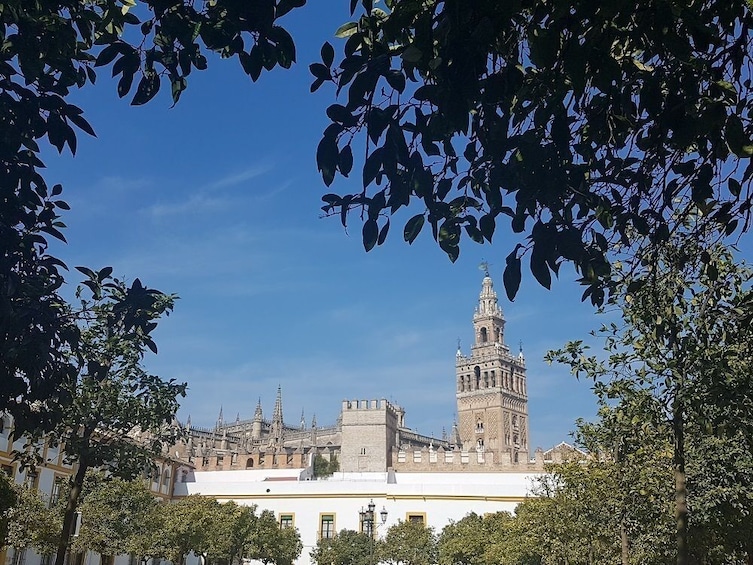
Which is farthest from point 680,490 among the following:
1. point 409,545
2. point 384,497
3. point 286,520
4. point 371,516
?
point 286,520

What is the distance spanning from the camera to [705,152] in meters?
4.00

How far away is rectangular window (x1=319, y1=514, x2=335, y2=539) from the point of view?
41125mm

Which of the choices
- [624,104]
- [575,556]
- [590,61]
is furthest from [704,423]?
[575,556]

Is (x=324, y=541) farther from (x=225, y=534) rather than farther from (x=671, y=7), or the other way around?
(x=671, y=7)

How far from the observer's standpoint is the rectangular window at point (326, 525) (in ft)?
135

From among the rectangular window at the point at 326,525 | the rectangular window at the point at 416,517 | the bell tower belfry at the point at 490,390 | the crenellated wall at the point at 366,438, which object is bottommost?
the rectangular window at the point at 326,525

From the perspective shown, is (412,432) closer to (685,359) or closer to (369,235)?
(685,359)

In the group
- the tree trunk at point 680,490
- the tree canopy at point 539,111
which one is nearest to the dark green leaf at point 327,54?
the tree canopy at point 539,111

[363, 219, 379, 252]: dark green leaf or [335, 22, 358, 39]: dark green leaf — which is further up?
[335, 22, 358, 39]: dark green leaf

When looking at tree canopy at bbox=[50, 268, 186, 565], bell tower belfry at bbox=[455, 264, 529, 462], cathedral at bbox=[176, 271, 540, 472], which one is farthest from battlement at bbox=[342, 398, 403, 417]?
tree canopy at bbox=[50, 268, 186, 565]

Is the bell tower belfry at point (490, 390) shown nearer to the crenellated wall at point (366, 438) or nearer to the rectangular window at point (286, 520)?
the crenellated wall at point (366, 438)

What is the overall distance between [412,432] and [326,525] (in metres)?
50.2

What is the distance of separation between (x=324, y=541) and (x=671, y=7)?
38.6 meters

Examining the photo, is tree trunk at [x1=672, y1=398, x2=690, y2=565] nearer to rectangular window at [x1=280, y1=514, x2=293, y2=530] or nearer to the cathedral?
rectangular window at [x1=280, y1=514, x2=293, y2=530]
